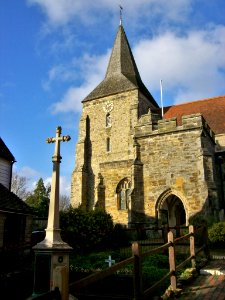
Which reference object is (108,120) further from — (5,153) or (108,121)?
(5,153)

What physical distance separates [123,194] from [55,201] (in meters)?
14.7

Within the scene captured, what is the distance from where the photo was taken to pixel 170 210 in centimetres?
2155

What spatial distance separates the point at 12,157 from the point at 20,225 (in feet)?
15.6

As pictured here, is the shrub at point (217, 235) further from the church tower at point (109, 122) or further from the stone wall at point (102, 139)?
the stone wall at point (102, 139)

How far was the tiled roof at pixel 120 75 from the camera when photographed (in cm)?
3509

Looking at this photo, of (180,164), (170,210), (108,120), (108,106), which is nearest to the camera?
(180,164)

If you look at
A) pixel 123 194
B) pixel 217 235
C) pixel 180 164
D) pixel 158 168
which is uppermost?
pixel 180 164

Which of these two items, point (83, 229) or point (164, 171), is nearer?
point (83, 229)

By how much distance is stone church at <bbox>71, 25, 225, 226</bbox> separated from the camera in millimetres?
18781

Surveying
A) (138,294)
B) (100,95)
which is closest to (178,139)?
(138,294)

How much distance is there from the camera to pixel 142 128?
2128 cm

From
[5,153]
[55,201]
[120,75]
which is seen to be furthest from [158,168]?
[120,75]

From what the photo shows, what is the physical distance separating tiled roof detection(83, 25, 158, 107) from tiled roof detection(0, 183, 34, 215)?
20279 millimetres

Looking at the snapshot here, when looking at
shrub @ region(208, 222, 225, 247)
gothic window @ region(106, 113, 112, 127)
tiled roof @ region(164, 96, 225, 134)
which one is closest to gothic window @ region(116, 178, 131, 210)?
shrub @ region(208, 222, 225, 247)
